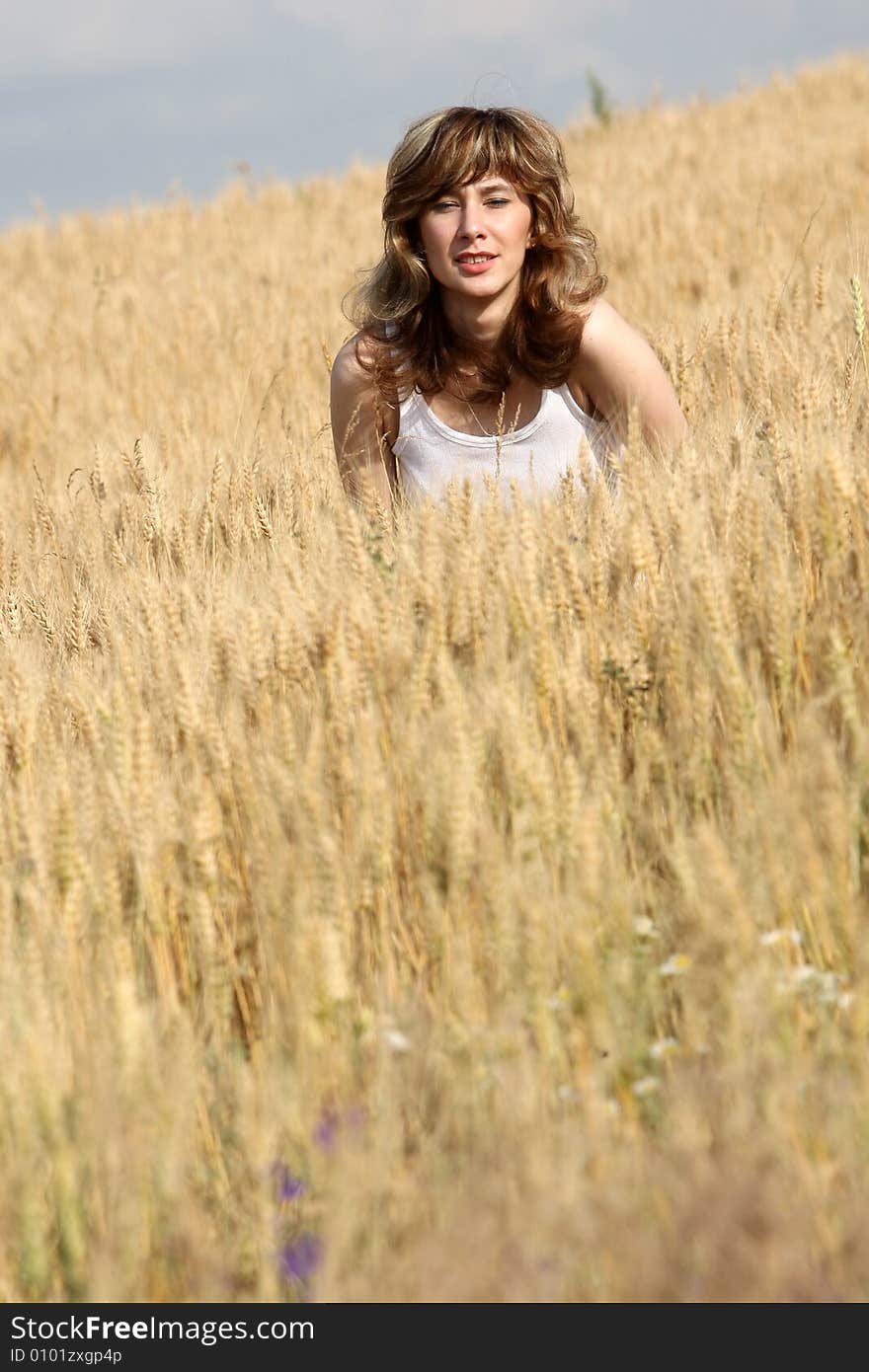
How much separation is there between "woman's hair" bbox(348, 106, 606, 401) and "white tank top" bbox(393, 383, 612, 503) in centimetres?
8

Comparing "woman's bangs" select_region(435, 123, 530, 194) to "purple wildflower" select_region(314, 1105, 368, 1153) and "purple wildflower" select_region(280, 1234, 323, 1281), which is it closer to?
"purple wildflower" select_region(314, 1105, 368, 1153)

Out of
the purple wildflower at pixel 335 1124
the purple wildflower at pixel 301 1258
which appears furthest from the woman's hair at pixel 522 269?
the purple wildflower at pixel 301 1258

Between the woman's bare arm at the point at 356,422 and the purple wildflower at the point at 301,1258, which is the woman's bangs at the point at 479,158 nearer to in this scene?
the woman's bare arm at the point at 356,422

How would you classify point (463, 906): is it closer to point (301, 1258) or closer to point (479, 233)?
point (301, 1258)

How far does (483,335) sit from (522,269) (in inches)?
7.6

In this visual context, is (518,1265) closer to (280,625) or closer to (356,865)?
(356,865)

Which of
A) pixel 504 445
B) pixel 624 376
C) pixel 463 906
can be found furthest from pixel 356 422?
pixel 463 906

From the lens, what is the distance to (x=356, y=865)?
155 centimetres

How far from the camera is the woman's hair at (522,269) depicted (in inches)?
124

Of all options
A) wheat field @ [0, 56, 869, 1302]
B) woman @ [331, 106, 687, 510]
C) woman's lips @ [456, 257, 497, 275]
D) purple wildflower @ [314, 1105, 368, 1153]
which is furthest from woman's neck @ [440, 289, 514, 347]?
purple wildflower @ [314, 1105, 368, 1153]

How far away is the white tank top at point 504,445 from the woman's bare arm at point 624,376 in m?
0.08

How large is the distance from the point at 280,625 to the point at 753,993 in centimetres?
102

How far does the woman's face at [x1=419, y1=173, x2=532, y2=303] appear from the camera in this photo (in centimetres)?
314

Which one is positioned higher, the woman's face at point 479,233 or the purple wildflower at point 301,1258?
the woman's face at point 479,233
